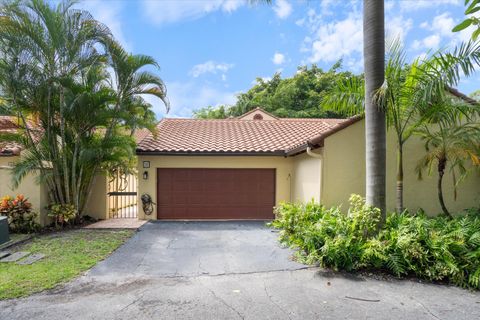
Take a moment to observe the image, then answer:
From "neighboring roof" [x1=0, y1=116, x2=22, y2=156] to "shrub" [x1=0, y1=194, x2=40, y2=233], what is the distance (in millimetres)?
1670

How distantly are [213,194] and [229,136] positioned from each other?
112 inches

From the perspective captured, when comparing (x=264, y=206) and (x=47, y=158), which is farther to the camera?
(x=264, y=206)

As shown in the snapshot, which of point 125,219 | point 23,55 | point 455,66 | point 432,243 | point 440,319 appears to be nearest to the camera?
point 440,319

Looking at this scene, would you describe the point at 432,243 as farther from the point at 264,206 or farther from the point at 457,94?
the point at 264,206

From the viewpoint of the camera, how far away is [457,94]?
8.20m

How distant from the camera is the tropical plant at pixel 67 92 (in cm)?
789

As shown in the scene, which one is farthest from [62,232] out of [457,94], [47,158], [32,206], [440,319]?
[457,94]

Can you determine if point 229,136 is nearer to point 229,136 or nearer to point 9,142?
point 229,136

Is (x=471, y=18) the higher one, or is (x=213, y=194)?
(x=471, y=18)

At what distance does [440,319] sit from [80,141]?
32.5ft

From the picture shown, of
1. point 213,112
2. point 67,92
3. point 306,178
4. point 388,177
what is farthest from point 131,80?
point 213,112

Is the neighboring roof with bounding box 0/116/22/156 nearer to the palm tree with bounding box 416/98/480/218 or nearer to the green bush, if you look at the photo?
the green bush

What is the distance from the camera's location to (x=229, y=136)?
1234cm

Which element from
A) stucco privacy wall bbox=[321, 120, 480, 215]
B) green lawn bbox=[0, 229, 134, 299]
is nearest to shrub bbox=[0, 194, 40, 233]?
green lawn bbox=[0, 229, 134, 299]
